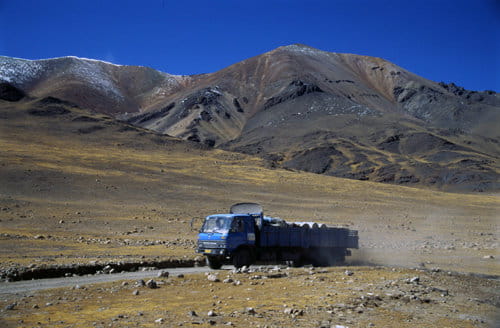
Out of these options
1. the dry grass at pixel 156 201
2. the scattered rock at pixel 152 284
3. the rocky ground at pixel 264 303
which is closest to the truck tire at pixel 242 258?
the rocky ground at pixel 264 303

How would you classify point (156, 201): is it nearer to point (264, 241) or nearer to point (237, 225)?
point (264, 241)

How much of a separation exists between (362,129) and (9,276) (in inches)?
5424

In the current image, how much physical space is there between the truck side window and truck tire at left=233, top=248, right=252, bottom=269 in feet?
2.63

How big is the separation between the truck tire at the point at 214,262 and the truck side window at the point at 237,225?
133 cm

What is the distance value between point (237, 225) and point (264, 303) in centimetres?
794

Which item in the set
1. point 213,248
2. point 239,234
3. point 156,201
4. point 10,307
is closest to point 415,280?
point 239,234

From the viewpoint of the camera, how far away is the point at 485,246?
32.8m

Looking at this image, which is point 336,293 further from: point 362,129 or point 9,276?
point 362,129

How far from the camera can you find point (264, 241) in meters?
20.8

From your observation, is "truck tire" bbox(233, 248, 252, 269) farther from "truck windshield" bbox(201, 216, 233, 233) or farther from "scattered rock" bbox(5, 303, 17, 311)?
"scattered rock" bbox(5, 303, 17, 311)

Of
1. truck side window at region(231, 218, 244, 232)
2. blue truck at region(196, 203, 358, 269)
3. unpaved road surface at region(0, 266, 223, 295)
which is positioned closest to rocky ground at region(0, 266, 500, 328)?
unpaved road surface at region(0, 266, 223, 295)

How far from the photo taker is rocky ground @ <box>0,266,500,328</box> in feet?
34.1

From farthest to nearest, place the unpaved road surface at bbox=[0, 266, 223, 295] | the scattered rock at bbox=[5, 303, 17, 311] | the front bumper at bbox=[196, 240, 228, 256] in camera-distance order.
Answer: the front bumper at bbox=[196, 240, 228, 256], the unpaved road surface at bbox=[0, 266, 223, 295], the scattered rock at bbox=[5, 303, 17, 311]

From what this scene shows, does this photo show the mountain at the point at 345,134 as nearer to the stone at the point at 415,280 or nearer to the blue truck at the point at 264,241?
the blue truck at the point at 264,241
